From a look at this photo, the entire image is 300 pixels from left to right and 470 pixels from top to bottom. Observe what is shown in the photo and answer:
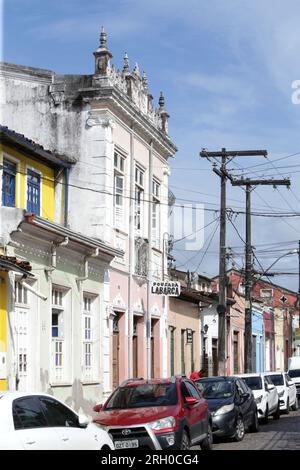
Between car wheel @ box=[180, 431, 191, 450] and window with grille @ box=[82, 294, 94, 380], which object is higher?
window with grille @ box=[82, 294, 94, 380]

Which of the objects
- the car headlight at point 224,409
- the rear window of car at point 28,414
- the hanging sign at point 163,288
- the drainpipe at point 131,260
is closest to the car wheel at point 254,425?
the car headlight at point 224,409

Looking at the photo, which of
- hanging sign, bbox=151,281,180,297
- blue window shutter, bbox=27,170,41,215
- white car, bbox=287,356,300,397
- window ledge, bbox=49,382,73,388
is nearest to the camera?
window ledge, bbox=49,382,73,388

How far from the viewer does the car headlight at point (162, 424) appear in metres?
15.3

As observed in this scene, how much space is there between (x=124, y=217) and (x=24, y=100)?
4.64 meters

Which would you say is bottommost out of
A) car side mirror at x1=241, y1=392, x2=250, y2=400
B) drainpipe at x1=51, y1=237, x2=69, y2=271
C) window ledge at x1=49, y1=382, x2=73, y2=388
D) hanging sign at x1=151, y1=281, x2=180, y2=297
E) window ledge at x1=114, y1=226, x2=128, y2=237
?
car side mirror at x1=241, y1=392, x2=250, y2=400

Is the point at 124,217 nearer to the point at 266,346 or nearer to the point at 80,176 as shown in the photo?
the point at 80,176

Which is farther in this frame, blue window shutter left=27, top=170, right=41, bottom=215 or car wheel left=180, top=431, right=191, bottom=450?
blue window shutter left=27, top=170, right=41, bottom=215

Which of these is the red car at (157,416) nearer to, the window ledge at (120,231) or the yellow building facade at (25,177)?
the yellow building facade at (25,177)

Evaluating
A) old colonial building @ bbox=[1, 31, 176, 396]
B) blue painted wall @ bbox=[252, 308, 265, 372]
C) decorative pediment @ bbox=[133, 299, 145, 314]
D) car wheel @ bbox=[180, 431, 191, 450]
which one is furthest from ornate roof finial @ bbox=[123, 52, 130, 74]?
blue painted wall @ bbox=[252, 308, 265, 372]

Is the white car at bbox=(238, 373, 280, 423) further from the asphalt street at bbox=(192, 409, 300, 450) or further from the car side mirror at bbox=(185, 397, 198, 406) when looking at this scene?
the car side mirror at bbox=(185, 397, 198, 406)

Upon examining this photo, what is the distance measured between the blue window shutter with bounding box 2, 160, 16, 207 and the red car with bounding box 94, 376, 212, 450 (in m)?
6.26

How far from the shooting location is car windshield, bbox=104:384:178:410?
16453 mm

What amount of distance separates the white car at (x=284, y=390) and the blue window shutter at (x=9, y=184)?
42.6 ft
